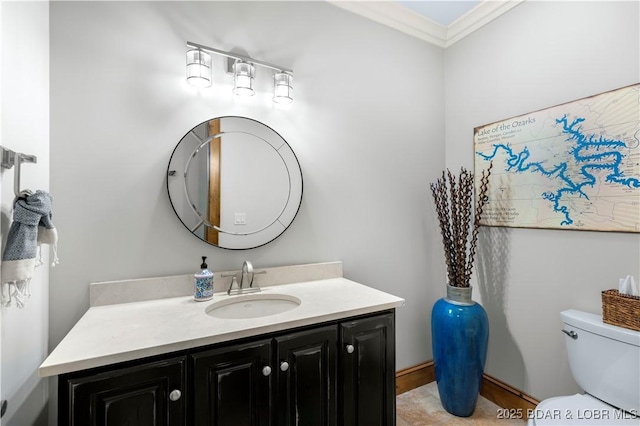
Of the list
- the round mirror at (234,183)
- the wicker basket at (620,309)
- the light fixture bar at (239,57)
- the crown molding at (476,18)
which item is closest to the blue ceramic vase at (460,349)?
the wicker basket at (620,309)

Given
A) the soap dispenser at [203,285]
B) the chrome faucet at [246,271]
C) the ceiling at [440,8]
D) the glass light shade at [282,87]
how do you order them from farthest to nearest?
the ceiling at [440,8], the glass light shade at [282,87], the chrome faucet at [246,271], the soap dispenser at [203,285]

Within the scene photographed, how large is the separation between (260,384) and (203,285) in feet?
1.78

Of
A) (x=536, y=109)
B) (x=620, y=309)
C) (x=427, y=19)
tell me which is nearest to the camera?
(x=620, y=309)

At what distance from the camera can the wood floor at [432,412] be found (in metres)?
1.90

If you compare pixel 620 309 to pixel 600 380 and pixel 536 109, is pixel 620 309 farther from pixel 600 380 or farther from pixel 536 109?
pixel 536 109

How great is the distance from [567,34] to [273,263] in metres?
2.08

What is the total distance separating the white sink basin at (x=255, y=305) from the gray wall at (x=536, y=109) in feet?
4.72

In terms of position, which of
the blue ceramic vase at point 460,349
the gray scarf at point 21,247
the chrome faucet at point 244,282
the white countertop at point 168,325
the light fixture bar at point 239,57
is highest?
the light fixture bar at point 239,57

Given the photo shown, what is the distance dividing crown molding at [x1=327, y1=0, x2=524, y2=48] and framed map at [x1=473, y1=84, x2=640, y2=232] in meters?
0.74

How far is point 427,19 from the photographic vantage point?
7.42 feet

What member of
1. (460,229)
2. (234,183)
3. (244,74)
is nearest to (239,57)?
(244,74)

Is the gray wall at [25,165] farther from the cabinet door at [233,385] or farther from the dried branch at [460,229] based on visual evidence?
the dried branch at [460,229]

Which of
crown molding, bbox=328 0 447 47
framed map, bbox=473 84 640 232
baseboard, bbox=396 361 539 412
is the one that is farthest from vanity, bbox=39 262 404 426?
A: crown molding, bbox=328 0 447 47

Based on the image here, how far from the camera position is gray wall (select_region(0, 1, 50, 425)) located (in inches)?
37.3
